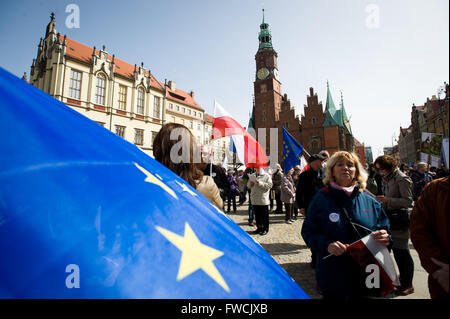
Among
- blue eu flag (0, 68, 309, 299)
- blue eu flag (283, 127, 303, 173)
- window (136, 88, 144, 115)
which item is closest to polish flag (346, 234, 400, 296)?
blue eu flag (0, 68, 309, 299)

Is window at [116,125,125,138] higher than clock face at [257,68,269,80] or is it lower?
lower

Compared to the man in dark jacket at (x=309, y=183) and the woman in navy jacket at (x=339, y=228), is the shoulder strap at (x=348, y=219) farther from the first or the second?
the man in dark jacket at (x=309, y=183)

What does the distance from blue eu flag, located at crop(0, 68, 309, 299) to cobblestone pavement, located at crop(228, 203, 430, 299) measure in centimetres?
265

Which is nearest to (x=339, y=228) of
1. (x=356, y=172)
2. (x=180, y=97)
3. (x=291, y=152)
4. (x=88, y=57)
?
(x=356, y=172)

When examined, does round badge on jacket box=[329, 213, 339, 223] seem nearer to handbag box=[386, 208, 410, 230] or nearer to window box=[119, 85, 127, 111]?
handbag box=[386, 208, 410, 230]

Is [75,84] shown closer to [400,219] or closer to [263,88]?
[400,219]

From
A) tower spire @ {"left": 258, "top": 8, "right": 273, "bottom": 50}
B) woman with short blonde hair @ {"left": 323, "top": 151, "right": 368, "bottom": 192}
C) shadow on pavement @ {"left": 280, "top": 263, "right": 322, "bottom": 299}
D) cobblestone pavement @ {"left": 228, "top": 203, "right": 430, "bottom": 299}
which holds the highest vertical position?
tower spire @ {"left": 258, "top": 8, "right": 273, "bottom": 50}

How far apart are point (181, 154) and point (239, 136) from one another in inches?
179

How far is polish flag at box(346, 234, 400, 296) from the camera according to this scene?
1.63 meters

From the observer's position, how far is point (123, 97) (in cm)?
2695

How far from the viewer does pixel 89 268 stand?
31.6 inches

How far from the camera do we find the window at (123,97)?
87.4ft
